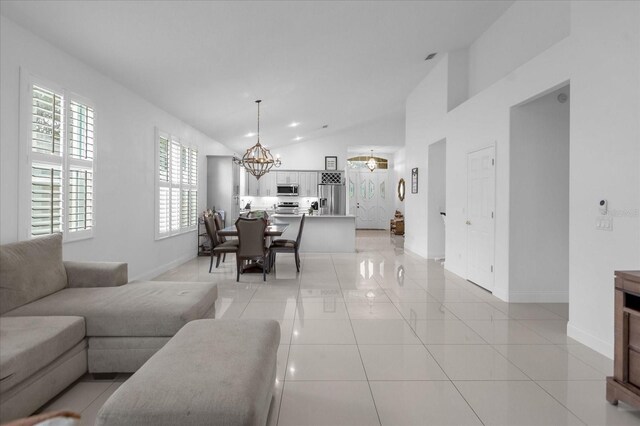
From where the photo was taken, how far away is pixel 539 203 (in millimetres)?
4500

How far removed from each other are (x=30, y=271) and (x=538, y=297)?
5.03 meters

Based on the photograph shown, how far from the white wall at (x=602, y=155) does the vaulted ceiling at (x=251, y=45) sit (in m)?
2.06

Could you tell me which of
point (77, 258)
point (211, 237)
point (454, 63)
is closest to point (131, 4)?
point (77, 258)

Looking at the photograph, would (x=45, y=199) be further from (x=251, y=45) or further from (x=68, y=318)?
(x=251, y=45)

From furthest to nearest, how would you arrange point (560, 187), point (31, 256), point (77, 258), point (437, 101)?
point (437, 101), point (560, 187), point (77, 258), point (31, 256)

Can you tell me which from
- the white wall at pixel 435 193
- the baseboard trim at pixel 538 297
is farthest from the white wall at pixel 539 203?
the white wall at pixel 435 193

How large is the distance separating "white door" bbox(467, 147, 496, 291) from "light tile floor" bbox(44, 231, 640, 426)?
34cm

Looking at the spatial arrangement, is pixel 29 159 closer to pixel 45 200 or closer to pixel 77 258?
pixel 45 200

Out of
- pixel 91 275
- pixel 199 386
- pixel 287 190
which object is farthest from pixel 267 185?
pixel 199 386

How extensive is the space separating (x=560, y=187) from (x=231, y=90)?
459cm

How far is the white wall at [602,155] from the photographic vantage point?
270cm

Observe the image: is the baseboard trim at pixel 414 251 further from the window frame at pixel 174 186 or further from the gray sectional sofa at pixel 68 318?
the gray sectional sofa at pixel 68 318

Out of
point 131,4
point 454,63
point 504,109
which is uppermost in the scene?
point 454,63

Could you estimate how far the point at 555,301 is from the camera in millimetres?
4508
